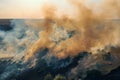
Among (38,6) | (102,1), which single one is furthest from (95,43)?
(38,6)

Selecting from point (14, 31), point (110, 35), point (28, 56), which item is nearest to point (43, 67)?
point (28, 56)

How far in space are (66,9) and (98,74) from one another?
39.0 inches

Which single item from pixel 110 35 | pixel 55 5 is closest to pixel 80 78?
pixel 110 35

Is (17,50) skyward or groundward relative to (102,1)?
groundward

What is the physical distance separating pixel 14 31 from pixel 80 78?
1.11m

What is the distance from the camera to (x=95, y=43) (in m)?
5.20

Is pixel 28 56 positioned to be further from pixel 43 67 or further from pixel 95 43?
pixel 95 43

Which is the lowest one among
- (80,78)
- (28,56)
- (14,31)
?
(80,78)

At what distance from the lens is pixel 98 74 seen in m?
5.18

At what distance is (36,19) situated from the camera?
205 inches

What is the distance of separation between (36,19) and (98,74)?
114 cm

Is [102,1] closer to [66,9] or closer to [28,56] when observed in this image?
[66,9]

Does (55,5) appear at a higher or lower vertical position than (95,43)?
higher

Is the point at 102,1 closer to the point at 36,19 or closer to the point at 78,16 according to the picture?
the point at 78,16
